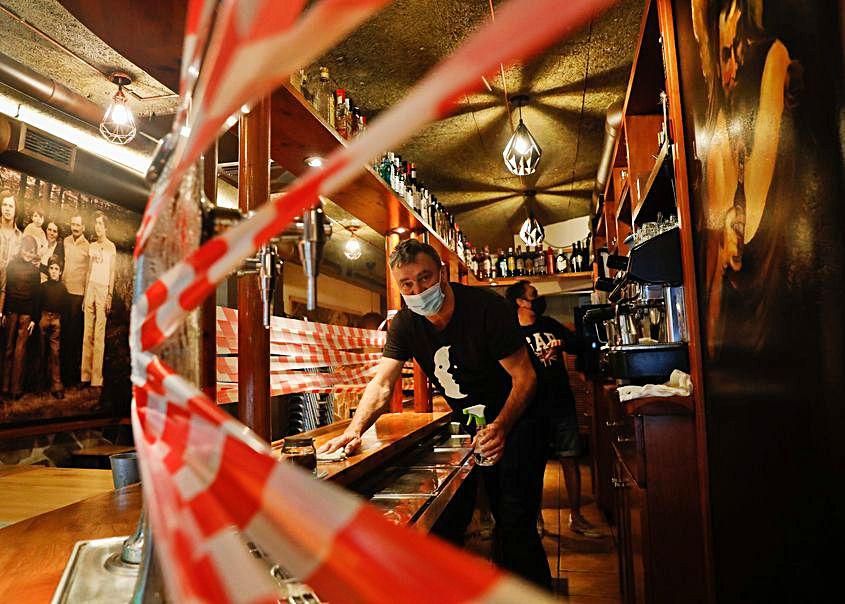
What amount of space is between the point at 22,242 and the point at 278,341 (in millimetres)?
2403

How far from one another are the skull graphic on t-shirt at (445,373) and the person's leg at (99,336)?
3.85 meters

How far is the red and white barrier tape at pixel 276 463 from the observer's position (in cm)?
22

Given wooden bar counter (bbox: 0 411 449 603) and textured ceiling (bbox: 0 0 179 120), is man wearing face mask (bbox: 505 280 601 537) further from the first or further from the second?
textured ceiling (bbox: 0 0 179 120)

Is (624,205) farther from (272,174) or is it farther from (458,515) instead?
(272,174)

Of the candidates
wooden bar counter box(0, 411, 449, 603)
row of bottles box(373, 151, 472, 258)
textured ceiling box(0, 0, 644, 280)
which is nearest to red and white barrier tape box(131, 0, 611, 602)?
wooden bar counter box(0, 411, 449, 603)

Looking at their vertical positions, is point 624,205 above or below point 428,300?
above

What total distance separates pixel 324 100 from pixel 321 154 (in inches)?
10.0

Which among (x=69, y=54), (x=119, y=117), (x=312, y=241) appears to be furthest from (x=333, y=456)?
(x=69, y=54)

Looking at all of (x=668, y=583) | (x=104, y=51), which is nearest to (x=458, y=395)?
(x=668, y=583)

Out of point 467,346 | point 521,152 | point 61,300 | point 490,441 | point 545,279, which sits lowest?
point 490,441

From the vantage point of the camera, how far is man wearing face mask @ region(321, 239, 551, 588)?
2.43 m

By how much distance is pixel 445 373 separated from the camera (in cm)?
269

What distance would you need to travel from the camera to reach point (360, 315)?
39.8 feet

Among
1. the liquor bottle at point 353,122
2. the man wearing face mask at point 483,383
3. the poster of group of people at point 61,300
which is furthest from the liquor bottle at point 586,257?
the poster of group of people at point 61,300
